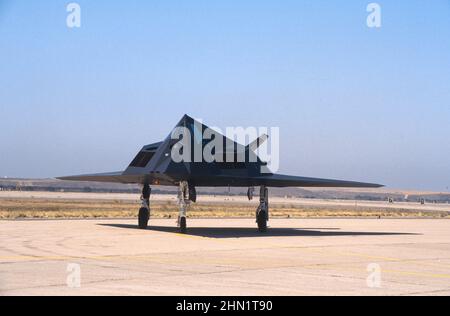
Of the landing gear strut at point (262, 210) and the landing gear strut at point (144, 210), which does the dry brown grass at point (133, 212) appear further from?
the landing gear strut at point (262, 210)

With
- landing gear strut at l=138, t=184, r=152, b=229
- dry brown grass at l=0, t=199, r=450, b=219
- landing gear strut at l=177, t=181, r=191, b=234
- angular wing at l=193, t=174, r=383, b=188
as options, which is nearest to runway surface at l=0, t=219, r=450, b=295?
landing gear strut at l=177, t=181, r=191, b=234

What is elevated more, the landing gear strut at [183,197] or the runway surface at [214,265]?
the landing gear strut at [183,197]

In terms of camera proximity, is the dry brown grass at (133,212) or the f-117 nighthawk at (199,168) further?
the dry brown grass at (133,212)

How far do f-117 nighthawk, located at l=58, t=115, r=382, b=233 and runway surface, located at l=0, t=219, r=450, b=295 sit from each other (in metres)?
2.09

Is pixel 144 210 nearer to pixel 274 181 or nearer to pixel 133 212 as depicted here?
pixel 274 181

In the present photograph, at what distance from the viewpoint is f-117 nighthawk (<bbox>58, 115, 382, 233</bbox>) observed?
2223 cm

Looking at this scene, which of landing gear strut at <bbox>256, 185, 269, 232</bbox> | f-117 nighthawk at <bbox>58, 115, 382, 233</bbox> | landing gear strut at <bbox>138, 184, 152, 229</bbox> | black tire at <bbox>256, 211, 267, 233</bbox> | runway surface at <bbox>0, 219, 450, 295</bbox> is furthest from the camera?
landing gear strut at <bbox>138, 184, 152, 229</bbox>

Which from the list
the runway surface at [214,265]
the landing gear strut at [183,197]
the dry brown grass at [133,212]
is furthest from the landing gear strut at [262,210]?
the dry brown grass at [133,212]

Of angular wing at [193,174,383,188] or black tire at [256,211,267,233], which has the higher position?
angular wing at [193,174,383,188]

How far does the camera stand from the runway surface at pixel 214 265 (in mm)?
10195

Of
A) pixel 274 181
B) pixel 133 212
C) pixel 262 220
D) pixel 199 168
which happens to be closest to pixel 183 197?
pixel 199 168

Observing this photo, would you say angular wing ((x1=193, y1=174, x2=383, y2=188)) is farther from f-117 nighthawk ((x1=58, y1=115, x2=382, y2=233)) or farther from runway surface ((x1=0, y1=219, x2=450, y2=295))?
runway surface ((x1=0, y1=219, x2=450, y2=295))

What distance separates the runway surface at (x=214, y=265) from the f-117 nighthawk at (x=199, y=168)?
209 cm
